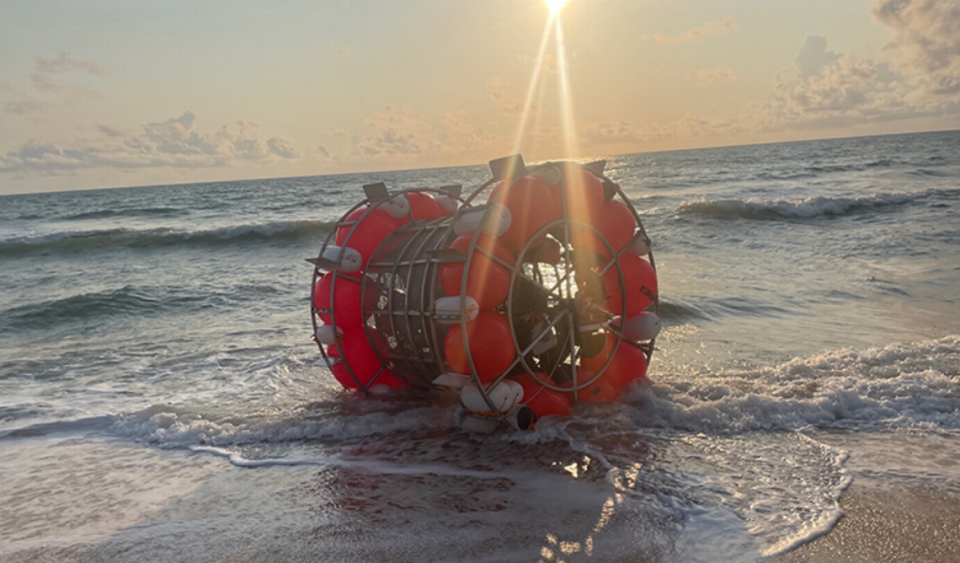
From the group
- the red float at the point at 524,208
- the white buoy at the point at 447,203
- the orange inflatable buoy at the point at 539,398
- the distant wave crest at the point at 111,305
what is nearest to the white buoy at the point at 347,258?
the white buoy at the point at 447,203

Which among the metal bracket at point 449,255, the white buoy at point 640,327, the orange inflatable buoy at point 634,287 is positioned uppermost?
the metal bracket at point 449,255

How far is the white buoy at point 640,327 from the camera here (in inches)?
269

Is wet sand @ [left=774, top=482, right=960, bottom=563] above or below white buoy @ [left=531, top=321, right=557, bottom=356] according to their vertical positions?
below

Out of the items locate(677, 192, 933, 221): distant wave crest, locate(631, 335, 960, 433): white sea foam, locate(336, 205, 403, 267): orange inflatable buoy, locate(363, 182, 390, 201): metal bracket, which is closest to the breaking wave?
locate(677, 192, 933, 221): distant wave crest

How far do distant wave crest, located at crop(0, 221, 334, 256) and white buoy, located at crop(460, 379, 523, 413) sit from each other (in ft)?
74.8

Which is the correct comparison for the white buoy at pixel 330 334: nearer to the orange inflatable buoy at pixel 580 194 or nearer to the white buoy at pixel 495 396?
the white buoy at pixel 495 396

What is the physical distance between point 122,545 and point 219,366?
516cm

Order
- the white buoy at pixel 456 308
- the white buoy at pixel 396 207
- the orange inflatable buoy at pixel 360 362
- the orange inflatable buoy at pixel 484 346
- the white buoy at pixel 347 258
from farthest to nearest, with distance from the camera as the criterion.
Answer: the white buoy at pixel 396 207 < the orange inflatable buoy at pixel 360 362 < the white buoy at pixel 347 258 < the orange inflatable buoy at pixel 484 346 < the white buoy at pixel 456 308

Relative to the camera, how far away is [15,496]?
5.74 metres

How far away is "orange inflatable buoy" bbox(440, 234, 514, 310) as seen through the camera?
5.75 m

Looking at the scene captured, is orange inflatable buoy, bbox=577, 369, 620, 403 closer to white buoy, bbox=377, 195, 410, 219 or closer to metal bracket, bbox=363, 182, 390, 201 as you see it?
white buoy, bbox=377, 195, 410, 219

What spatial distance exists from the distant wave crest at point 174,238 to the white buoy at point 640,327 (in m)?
22.3

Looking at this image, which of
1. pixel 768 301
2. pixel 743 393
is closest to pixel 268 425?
pixel 743 393

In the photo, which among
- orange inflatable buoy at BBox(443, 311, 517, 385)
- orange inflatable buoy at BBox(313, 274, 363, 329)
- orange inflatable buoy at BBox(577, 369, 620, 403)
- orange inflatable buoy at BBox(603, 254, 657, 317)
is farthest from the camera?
orange inflatable buoy at BBox(313, 274, 363, 329)
